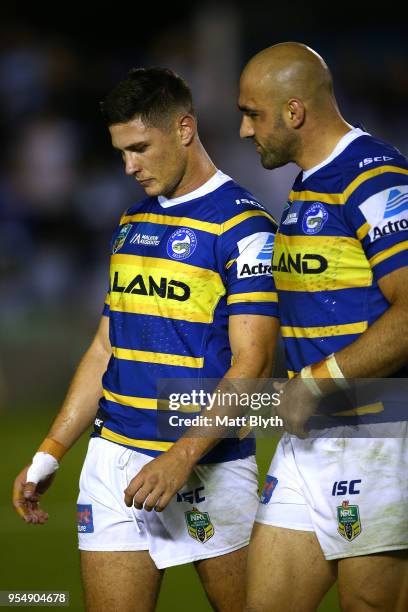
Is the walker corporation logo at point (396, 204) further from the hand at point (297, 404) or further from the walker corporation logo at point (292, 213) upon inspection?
the hand at point (297, 404)

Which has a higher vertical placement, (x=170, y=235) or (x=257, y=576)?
(x=170, y=235)

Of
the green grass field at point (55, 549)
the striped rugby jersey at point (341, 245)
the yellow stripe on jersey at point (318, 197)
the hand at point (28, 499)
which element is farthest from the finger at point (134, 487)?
the yellow stripe on jersey at point (318, 197)

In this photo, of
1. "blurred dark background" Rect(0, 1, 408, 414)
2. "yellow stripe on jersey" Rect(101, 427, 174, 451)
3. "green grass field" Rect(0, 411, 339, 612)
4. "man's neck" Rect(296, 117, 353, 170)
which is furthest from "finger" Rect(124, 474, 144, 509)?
"blurred dark background" Rect(0, 1, 408, 414)

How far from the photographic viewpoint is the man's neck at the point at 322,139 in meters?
3.69

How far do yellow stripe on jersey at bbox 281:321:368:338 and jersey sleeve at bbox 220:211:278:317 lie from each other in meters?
0.17

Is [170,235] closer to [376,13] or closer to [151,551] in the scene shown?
[151,551]

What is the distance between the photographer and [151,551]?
396 centimetres

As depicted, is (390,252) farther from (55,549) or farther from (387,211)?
(55,549)

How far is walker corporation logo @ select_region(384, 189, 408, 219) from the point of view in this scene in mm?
A: 3406

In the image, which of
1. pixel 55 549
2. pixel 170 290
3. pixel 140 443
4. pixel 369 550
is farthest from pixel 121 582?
pixel 55 549

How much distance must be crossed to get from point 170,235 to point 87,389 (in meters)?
0.74

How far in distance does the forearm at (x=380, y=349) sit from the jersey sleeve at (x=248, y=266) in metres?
0.55

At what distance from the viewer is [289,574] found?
11.8ft

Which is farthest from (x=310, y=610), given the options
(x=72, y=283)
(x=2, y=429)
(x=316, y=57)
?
(x=72, y=283)
